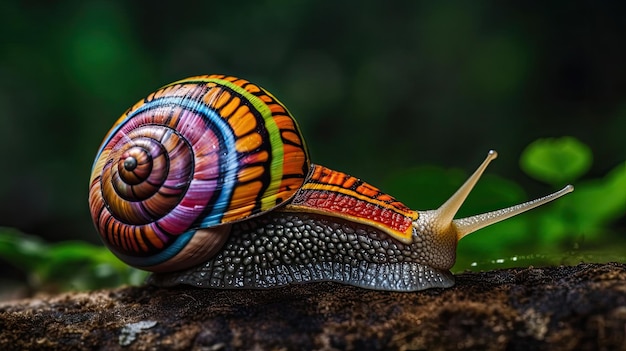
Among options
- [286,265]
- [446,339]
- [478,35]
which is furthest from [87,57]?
[446,339]

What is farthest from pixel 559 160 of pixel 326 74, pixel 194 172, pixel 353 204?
pixel 326 74

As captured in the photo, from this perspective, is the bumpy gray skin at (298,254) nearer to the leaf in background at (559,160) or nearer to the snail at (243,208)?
the snail at (243,208)

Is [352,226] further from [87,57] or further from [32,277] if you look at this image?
[87,57]

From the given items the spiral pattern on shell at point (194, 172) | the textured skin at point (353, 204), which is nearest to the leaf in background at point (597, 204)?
the textured skin at point (353, 204)

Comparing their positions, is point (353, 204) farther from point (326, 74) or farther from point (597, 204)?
point (326, 74)

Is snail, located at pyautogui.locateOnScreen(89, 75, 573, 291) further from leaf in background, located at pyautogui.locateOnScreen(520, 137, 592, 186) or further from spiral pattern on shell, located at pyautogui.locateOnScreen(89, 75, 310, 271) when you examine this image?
leaf in background, located at pyautogui.locateOnScreen(520, 137, 592, 186)
